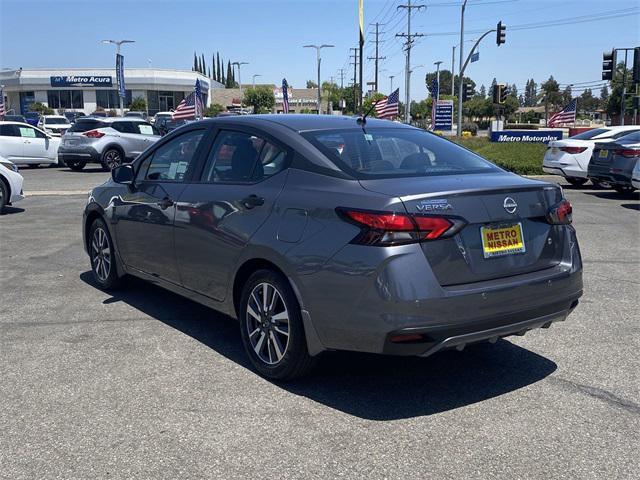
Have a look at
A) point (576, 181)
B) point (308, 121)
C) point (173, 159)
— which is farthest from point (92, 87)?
point (308, 121)

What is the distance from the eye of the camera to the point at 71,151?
72.3 ft

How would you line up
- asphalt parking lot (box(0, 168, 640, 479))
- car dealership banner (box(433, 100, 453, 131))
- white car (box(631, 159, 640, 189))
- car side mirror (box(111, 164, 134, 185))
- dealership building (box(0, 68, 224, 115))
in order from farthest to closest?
dealership building (box(0, 68, 224, 115)), car dealership banner (box(433, 100, 453, 131)), white car (box(631, 159, 640, 189)), car side mirror (box(111, 164, 134, 185)), asphalt parking lot (box(0, 168, 640, 479))

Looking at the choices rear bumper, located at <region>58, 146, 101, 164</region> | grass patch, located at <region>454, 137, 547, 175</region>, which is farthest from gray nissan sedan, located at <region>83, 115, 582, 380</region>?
rear bumper, located at <region>58, 146, 101, 164</region>

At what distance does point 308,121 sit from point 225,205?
0.87 m

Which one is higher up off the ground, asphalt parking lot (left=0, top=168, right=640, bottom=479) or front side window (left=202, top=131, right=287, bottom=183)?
front side window (left=202, top=131, right=287, bottom=183)

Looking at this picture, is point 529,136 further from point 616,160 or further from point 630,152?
point 630,152

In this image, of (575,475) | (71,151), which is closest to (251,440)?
(575,475)

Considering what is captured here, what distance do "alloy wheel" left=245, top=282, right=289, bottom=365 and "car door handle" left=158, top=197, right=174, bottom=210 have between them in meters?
1.24

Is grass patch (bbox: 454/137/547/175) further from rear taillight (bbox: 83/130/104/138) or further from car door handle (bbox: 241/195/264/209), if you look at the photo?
car door handle (bbox: 241/195/264/209)

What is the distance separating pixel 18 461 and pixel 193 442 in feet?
2.79

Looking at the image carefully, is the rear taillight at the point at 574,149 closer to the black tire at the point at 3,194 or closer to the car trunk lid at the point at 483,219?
the black tire at the point at 3,194

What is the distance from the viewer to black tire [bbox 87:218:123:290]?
21.0 feet

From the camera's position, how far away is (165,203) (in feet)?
17.3

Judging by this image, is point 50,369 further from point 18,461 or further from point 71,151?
point 71,151
